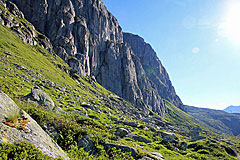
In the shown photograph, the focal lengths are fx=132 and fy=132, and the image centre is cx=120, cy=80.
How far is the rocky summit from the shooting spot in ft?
29.9

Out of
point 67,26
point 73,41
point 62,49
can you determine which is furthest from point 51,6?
point 62,49

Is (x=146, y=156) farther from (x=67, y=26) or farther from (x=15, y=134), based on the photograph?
(x=67, y=26)

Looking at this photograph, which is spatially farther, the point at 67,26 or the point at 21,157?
the point at 67,26

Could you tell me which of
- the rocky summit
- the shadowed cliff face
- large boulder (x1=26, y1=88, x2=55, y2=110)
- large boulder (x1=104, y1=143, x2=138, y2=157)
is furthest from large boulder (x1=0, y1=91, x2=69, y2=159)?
the shadowed cliff face

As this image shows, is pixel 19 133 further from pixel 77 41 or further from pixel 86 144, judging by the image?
pixel 77 41

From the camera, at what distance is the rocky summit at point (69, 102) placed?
912 centimetres

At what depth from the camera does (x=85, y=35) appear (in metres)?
175

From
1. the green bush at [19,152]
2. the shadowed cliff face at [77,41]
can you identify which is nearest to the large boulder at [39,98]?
the green bush at [19,152]

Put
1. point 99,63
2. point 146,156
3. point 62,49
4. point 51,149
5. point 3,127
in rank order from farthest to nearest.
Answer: point 99,63, point 62,49, point 146,156, point 51,149, point 3,127

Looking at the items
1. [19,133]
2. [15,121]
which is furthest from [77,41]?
[19,133]

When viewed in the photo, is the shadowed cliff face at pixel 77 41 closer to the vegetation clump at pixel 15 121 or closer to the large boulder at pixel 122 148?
the large boulder at pixel 122 148

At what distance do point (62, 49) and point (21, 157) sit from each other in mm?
157084

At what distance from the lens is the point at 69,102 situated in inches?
1850

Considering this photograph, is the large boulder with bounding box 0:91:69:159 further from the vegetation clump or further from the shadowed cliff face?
the shadowed cliff face
